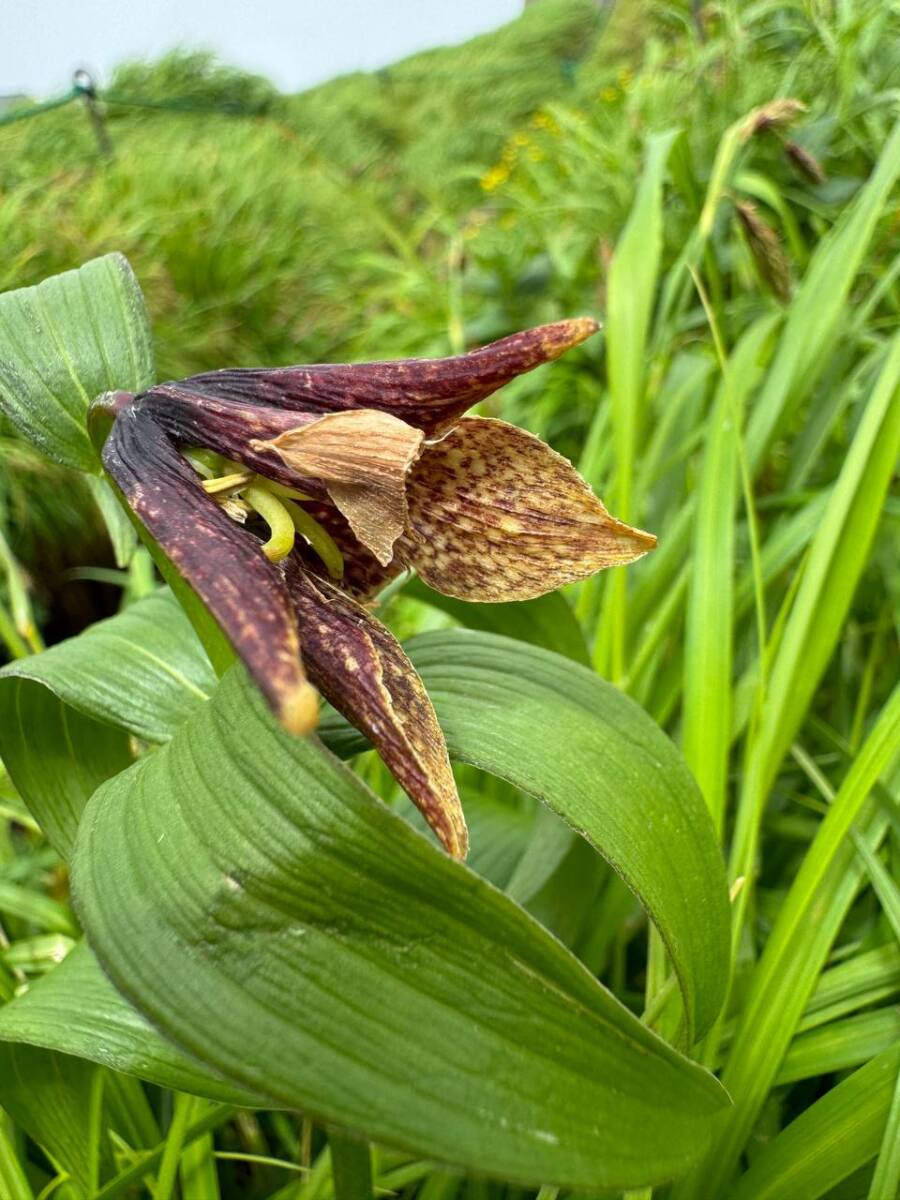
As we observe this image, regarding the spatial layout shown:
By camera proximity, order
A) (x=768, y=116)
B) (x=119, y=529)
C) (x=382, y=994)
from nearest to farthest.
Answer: (x=382, y=994) → (x=119, y=529) → (x=768, y=116)

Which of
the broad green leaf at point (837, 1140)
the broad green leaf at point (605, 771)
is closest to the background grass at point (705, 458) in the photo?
the broad green leaf at point (837, 1140)

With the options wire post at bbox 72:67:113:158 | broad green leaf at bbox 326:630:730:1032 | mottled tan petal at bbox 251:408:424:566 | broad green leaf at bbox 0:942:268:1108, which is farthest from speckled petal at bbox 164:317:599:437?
wire post at bbox 72:67:113:158

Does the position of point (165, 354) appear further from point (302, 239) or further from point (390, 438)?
point (390, 438)

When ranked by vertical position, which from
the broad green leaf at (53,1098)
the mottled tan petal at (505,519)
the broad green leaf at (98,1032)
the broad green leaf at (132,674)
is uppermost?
the mottled tan petal at (505,519)

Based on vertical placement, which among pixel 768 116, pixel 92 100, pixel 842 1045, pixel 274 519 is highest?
pixel 92 100

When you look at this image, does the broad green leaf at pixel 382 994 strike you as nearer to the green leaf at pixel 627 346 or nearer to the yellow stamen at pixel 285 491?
the yellow stamen at pixel 285 491

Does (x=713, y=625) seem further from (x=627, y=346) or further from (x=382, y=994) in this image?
(x=382, y=994)

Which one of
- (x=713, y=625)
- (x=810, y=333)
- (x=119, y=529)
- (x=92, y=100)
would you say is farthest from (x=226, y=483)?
(x=92, y=100)
